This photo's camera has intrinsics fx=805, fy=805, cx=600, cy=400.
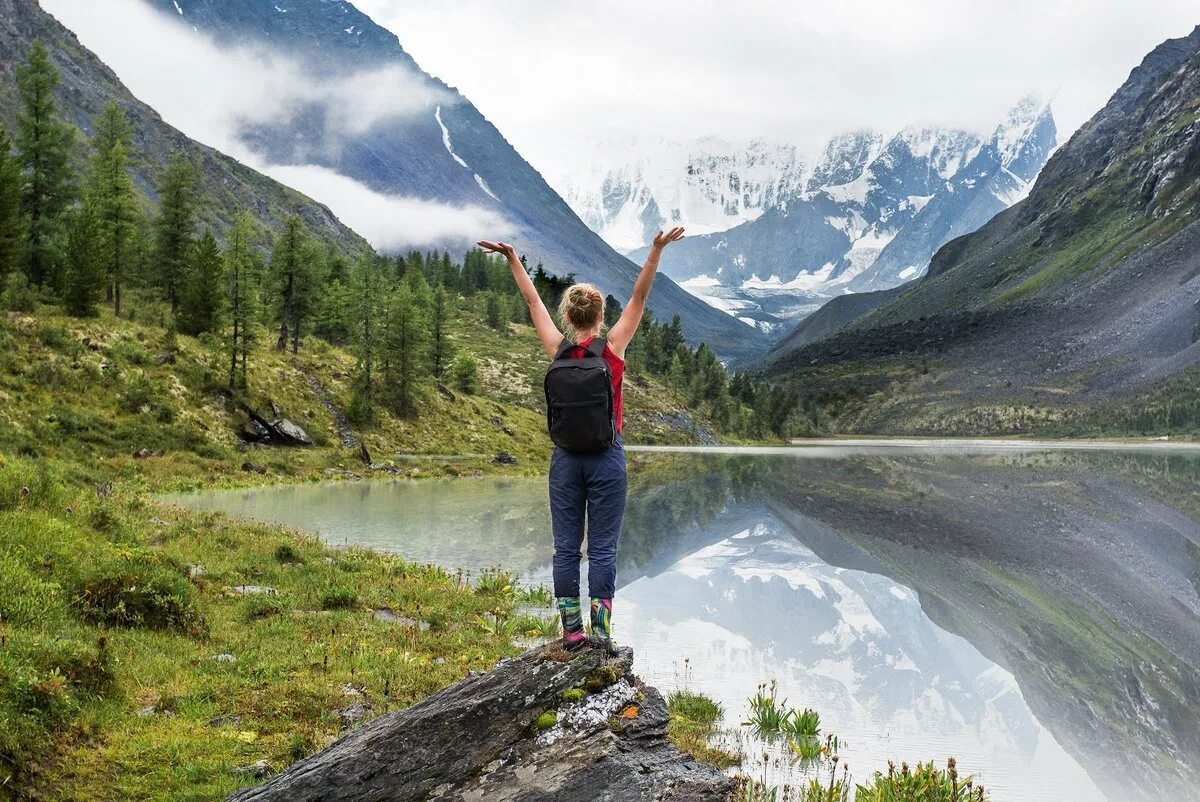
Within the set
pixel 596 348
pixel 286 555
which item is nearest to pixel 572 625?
pixel 596 348

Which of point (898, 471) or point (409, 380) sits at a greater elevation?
point (409, 380)

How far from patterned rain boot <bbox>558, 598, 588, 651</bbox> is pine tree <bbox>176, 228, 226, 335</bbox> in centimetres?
5408

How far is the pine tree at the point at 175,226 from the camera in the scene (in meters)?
62.7

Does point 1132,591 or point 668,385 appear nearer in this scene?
point 1132,591

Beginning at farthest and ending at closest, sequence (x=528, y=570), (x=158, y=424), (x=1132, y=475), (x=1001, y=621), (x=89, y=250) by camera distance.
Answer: (x=1132, y=475) < (x=89, y=250) < (x=158, y=424) < (x=528, y=570) < (x=1001, y=621)

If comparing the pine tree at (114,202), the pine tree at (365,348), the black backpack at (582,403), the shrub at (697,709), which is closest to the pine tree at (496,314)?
the pine tree at (365,348)

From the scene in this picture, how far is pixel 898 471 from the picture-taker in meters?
68.7

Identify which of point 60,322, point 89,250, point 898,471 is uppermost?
point 89,250

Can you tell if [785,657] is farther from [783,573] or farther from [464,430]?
[464,430]

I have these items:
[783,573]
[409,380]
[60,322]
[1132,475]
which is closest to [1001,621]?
Answer: [783,573]

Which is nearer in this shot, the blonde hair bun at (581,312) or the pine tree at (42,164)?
the blonde hair bun at (581,312)

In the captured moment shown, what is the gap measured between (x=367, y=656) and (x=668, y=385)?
13862cm

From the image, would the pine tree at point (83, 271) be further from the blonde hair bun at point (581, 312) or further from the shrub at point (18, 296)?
the blonde hair bun at point (581, 312)

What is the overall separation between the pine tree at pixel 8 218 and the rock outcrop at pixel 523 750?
159 ft
